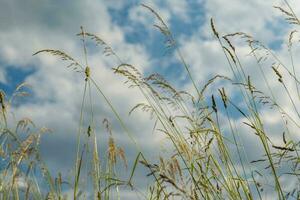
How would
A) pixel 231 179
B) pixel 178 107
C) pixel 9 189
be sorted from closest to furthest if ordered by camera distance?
pixel 231 179 < pixel 178 107 < pixel 9 189

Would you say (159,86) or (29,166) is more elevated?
(159,86)

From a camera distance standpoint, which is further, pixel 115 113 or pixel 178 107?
pixel 178 107

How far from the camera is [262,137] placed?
239 cm

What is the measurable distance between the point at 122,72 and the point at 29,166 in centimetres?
111

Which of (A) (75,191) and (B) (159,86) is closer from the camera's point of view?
(A) (75,191)

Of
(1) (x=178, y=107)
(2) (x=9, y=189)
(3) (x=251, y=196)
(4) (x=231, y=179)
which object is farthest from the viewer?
(2) (x=9, y=189)

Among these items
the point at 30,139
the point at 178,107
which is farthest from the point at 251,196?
the point at 30,139

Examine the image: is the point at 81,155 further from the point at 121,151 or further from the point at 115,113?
the point at 121,151

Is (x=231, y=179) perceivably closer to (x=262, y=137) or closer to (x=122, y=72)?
(x=262, y=137)

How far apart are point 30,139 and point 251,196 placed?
182 centimetres

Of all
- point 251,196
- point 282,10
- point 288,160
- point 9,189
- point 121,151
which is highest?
point 282,10

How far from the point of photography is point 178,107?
3.17 meters

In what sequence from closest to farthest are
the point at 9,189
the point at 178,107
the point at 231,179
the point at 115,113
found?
the point at 231,179 → the point at 115,113 → the point at 178,107 → the point at 9,189

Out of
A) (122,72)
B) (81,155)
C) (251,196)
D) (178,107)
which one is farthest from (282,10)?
(81,155)
